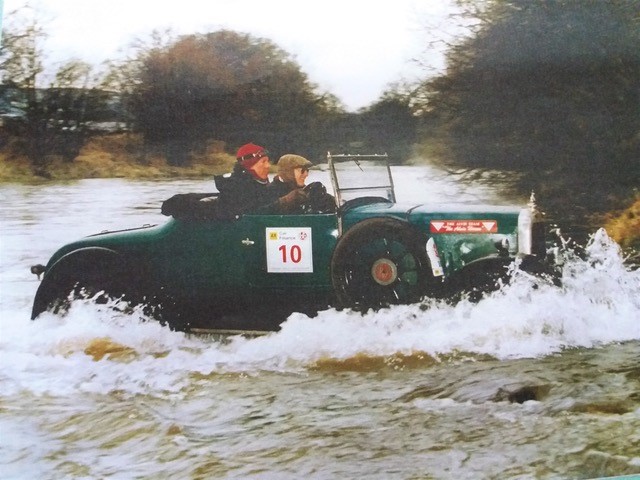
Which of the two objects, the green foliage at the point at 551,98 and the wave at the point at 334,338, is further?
the green foliage at the point at 551,98

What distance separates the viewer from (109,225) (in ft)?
7.14

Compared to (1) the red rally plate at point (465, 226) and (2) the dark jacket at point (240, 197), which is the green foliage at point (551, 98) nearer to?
(1) the red rally plate at point (465, 226)

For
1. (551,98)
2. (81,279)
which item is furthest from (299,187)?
(551,98)

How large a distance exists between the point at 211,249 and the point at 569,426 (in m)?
1.43

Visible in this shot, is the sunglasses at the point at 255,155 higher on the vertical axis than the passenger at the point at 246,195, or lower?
higher

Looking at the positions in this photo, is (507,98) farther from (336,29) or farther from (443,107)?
(336,29)

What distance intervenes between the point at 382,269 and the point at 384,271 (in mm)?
10

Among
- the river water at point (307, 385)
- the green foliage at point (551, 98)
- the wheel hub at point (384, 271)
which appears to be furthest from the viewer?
the green foliage at point (551, 98)

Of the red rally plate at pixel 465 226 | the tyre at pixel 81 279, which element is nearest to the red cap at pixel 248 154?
the tyre at pixel 81 279

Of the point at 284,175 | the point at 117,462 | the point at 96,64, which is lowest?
the point at 117,462

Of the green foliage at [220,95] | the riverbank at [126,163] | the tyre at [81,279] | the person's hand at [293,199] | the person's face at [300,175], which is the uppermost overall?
the green foliage at [220,95]

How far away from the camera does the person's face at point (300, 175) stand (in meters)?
2.23

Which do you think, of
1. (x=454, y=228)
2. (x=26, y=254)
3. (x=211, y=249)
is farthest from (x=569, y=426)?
(x=26, y=254)

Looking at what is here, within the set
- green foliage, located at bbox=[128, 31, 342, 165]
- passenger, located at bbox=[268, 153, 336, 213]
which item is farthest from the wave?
green foliage, located at bbox=[128, 31, 342, 165]
